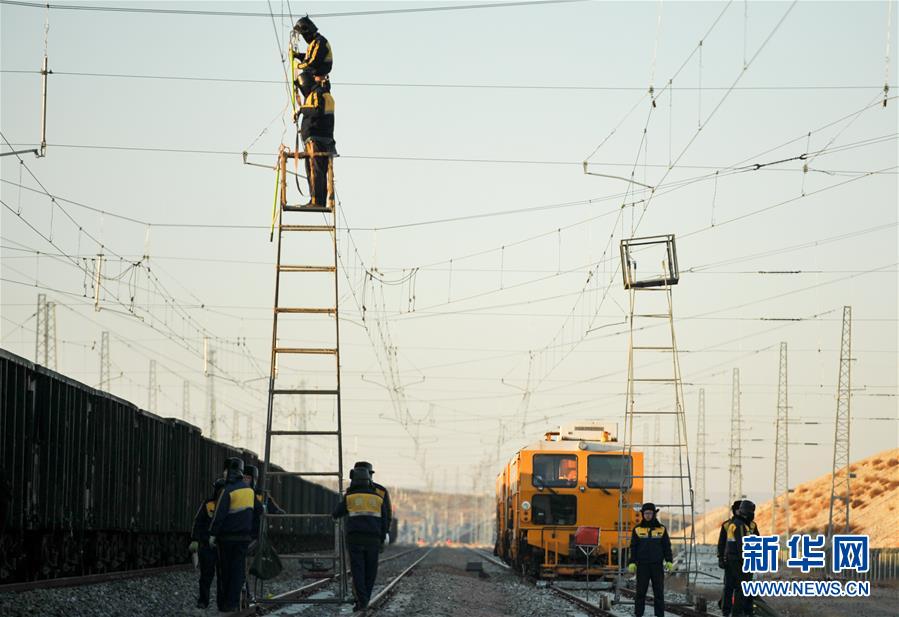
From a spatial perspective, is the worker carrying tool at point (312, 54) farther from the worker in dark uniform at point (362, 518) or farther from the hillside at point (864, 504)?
the hillside at point (864, 504)

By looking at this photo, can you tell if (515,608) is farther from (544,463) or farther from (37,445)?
(544,463)

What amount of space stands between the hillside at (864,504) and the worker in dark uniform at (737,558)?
56.4m

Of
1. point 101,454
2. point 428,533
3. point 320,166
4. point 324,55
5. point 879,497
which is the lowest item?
point 428,533

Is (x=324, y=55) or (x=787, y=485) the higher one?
(x=324, y=55)

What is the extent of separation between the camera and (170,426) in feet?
84.9

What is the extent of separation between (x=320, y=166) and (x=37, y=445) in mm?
5482

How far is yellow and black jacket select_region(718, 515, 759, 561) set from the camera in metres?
16.6

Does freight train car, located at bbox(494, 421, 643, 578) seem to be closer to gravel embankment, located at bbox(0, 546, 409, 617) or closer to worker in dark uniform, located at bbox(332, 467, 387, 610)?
gravel embankment, located at bbox(0, 546, 409, 617)

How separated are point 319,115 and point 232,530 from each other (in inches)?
263

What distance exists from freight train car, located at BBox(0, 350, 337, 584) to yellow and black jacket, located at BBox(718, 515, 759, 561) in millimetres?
9156

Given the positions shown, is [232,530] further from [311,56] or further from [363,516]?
[311,56]

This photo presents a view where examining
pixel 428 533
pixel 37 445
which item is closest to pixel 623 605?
pixel 37 445

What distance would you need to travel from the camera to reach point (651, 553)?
1733 centimetres

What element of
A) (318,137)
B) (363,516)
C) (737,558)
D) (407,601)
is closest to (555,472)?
(407,601)
